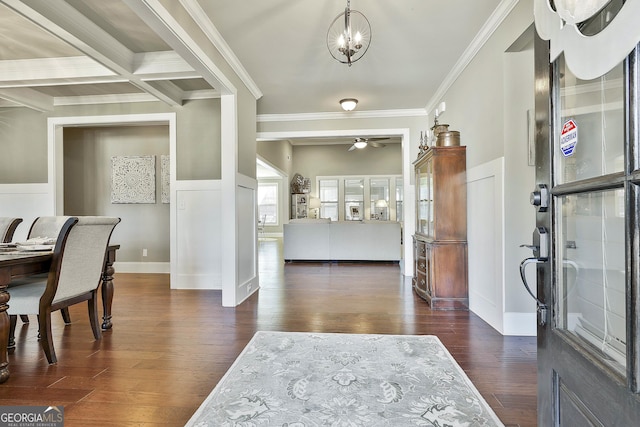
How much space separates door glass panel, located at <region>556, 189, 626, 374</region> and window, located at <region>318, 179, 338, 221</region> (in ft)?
32.5

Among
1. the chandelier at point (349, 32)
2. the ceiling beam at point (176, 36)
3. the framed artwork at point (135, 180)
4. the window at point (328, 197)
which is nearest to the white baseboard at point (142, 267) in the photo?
the framed artwork at point (135, 180)

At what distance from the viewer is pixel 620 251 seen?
0.70m

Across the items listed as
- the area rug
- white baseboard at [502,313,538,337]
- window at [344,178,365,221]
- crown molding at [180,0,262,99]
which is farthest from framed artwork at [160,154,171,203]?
window at [344,178,365,221]

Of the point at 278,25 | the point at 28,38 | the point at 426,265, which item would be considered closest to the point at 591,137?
the point at 278,25

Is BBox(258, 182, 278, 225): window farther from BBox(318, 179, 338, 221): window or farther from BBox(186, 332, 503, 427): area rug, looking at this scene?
BBox(186, 332, 503, 427): area rug

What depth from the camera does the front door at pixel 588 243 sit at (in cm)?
63

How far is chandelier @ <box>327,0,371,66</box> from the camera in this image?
2.33m

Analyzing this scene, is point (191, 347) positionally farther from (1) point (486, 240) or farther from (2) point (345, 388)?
(1) point (486, 240)

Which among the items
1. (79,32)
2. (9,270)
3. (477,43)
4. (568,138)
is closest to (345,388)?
(568,138)

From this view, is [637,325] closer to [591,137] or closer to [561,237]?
[561,237]

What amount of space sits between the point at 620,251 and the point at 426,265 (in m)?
2.88

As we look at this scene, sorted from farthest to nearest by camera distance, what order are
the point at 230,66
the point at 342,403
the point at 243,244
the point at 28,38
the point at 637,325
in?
the point at 243,244 → the point at 230,66 → the point at 28,38 → the point at 342,403 → the point at 637,325

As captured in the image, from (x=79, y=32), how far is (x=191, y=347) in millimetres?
2665

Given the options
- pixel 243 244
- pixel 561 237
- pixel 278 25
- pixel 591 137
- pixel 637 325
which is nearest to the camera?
pixel 637 325
